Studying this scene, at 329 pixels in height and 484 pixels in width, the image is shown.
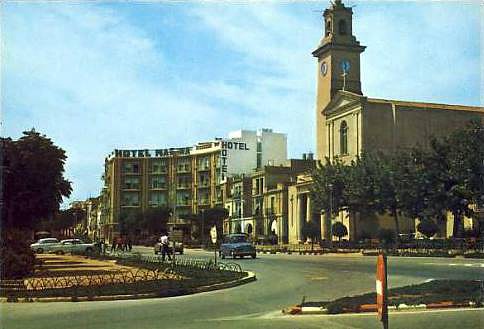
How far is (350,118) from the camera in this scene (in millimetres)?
82562

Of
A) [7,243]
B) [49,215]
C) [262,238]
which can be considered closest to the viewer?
[7,243]

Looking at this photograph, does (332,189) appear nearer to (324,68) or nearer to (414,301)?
(324,68)

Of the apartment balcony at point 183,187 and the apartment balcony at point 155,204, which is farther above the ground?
the apartment balcony at point 183,187

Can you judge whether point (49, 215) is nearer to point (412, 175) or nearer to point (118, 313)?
point (118, 313)

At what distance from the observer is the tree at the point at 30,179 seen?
29062 mm

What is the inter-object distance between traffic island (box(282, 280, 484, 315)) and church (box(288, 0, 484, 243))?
54697mm

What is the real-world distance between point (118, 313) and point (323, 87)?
8071 cm

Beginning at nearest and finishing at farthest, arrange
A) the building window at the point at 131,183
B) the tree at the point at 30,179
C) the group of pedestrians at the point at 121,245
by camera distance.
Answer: the tree at the point at 30,179, the group of pedestrians at the point at 121,245, the building window at the point at 131,183

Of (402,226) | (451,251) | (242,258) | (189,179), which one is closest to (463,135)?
(451,251)

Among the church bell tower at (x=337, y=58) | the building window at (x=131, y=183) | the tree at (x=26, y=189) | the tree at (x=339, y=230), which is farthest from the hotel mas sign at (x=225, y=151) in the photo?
the tree at (x=26, y=189)

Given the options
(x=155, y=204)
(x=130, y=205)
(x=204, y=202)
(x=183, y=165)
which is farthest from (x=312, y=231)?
(x=130, y=205)

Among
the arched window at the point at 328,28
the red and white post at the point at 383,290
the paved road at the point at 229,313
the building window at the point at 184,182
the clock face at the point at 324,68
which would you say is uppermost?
the arched window at the point at 328,28

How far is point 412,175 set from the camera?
176 ft

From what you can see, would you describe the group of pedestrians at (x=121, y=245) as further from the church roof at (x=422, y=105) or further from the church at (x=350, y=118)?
the church roof at (x=422, y=105)
